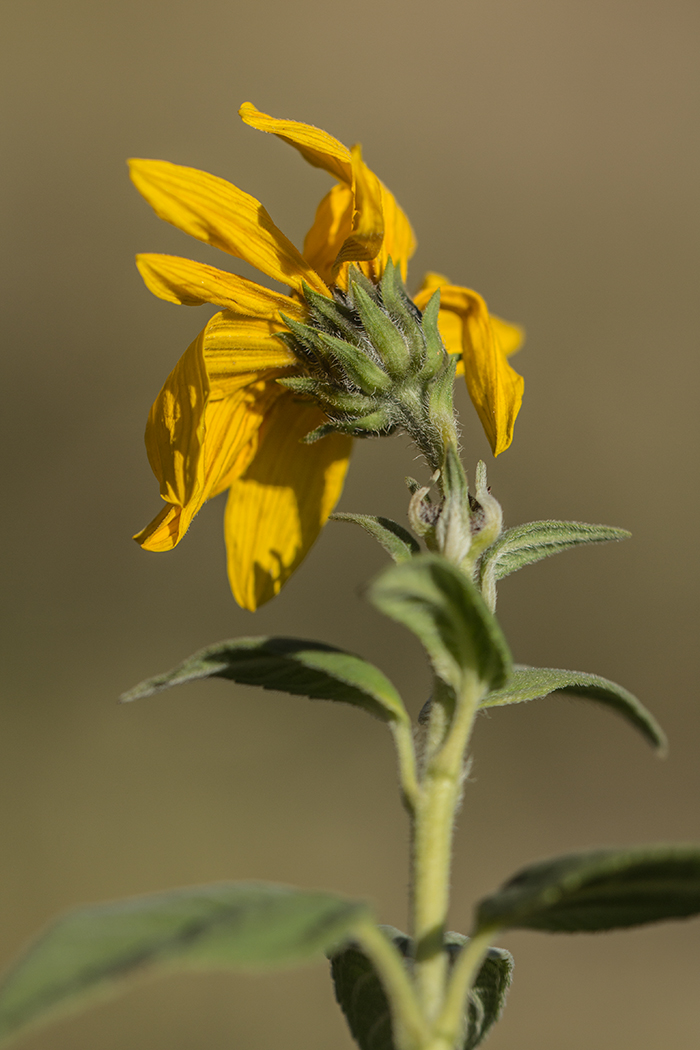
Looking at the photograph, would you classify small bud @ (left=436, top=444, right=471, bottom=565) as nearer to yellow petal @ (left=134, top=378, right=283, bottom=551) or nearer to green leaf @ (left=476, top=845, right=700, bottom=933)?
green leaf @ (left=476, top=845, right=700, bottom=933)

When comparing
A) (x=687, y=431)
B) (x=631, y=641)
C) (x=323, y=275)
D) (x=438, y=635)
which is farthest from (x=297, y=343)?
(x=687, y=431)

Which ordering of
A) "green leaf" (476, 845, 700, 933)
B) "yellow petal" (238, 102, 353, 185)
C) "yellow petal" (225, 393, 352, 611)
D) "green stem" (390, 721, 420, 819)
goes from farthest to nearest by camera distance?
"yellow petal" (225, 393, 352, 611), "yellow petal" (238, 102, 353, 185), "green stem" (390, 721, 420, 819), "green leaf" (476, 845, 700, 933)

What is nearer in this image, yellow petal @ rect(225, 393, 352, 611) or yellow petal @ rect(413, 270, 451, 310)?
yellow petal @ rect(225, 393, 352, 611)

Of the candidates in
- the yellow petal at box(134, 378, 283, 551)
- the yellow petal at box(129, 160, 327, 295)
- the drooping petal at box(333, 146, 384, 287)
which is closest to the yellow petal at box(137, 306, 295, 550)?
the yellow petal at box(134, 378, 283, 551)

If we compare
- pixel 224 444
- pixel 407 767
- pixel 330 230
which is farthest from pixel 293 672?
pixel 330 230

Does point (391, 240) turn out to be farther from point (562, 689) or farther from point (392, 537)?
point (562, 689)

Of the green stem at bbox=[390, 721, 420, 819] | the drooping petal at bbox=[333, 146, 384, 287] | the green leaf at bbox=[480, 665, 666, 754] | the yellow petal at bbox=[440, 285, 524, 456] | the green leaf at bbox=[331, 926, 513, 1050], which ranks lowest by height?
the green leaf at bbox=[331, 926, 513, 1050]

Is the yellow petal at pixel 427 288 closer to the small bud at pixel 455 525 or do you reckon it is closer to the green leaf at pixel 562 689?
the small bud at pixel 455 525

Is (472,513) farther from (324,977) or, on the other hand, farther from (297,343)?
(324,977)
